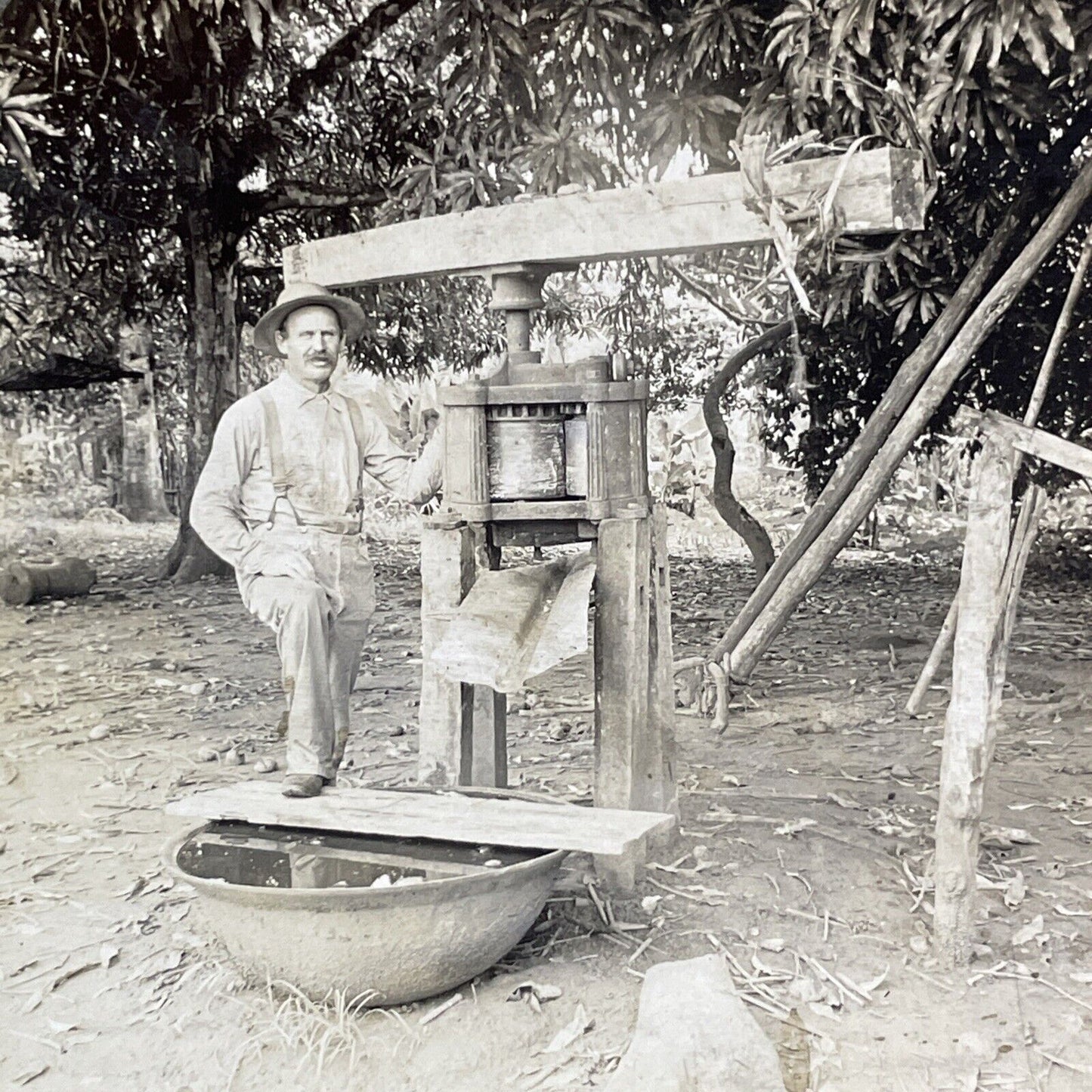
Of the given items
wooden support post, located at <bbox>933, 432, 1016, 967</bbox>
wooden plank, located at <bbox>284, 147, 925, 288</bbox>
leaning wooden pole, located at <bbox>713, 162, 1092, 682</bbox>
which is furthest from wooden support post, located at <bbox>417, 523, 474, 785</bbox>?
leaning wooden pole, located at <bbox>713, 162, 1092, 682</bbox>

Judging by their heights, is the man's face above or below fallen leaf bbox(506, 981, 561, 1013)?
above

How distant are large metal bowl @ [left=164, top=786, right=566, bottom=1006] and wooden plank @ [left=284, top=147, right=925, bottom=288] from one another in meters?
1.68

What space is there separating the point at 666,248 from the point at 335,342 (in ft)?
3.51

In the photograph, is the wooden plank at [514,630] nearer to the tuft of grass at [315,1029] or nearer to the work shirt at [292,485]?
the work shirt at [292,485]

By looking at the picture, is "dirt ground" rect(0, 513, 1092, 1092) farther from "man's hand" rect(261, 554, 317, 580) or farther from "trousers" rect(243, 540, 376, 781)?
"man's hand" rect(261, 554, 317, 580)

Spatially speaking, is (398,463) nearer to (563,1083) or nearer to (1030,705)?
(563,1083)

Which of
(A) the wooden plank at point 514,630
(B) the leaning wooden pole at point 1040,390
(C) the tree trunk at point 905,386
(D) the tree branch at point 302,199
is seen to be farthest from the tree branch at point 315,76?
(A) the wooden plank at point 514,630

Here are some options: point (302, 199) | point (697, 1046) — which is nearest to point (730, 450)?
point (302, 199)

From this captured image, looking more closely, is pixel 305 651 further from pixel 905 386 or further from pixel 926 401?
pixel 905 386

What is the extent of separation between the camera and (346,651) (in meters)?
3.77

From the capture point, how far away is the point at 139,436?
46.7 ft

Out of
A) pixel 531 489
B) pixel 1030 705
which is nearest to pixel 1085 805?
pixel 1030 705

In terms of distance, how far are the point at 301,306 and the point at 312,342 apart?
113 millimetres

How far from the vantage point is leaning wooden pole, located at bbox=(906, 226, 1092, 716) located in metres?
4.41
